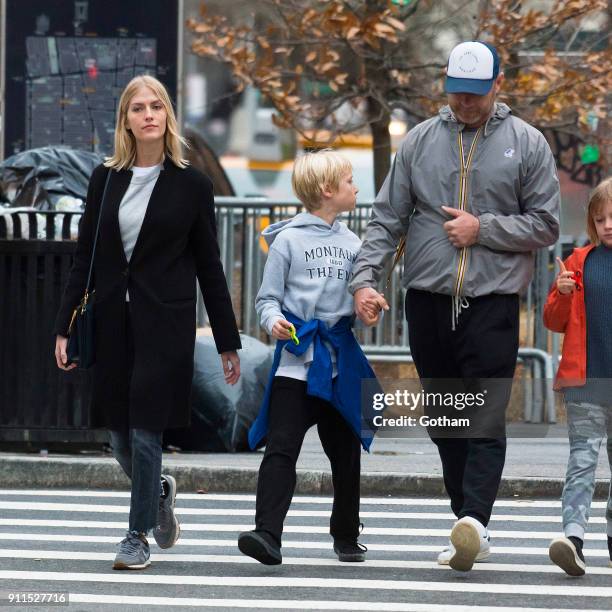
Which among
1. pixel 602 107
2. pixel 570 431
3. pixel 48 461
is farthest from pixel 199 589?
pixel 602 107

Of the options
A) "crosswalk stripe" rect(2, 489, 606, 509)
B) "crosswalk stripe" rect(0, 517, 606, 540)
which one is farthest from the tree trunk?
"crosswalk stripe" rect(0, 517, 606, 540)

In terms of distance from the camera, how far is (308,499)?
9.23 meters

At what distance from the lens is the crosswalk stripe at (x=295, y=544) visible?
23.9 feet

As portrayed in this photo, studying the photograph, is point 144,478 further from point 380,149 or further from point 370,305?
point 380,149

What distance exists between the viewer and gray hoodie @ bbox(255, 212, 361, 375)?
6.61m

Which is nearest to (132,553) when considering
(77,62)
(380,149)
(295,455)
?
(295,455)

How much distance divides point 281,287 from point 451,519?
7.52ft

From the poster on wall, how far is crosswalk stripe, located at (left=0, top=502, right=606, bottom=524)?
5143 millimetres

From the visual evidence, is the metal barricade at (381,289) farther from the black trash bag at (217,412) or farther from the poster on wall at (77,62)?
the black trash bag at (217,412)

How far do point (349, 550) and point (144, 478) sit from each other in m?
0.86

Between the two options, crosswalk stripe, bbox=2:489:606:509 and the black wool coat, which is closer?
the black wool coat

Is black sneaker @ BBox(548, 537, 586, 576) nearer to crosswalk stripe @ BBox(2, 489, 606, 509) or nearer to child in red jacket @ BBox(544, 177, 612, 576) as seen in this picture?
child in red jacket @ BBox(544, 177, 612, 576)

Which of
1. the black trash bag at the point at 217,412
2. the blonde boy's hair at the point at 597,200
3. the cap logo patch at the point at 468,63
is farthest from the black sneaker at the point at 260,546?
the black trash bag at the point at 217,412

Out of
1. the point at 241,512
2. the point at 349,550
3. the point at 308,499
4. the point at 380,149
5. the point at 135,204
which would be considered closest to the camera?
the point at 135,204
